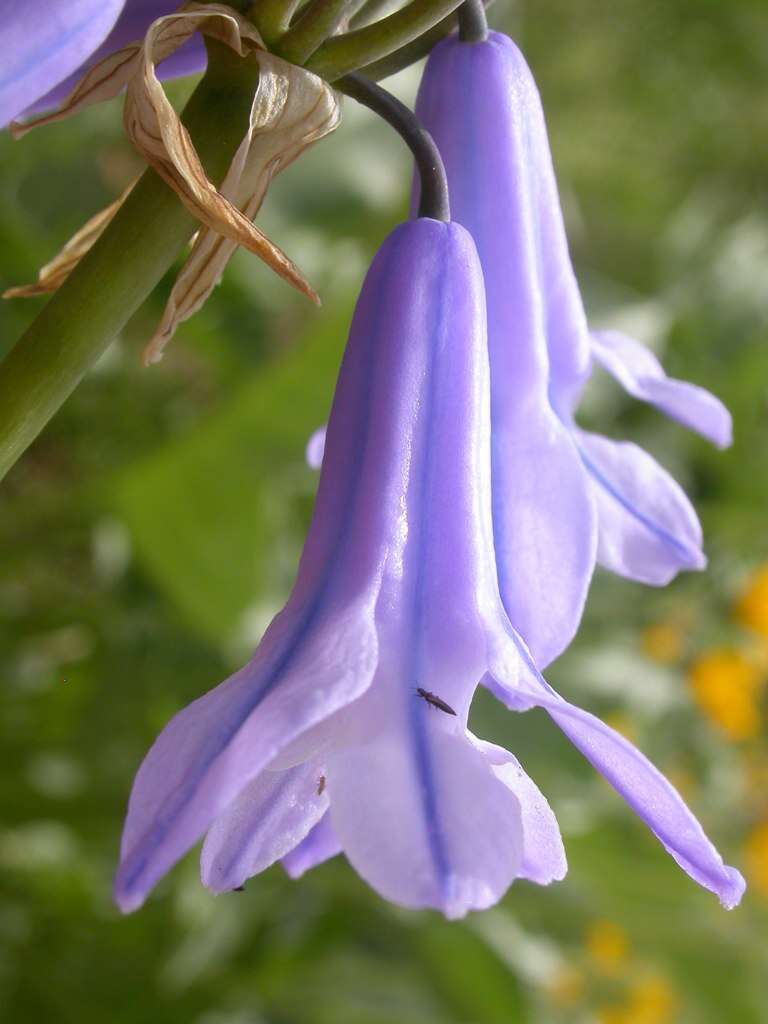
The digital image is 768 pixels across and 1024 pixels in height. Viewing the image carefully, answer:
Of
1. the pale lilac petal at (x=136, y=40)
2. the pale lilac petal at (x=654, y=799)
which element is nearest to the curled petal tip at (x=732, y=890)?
the pale lilac petal at (x=654, y=799)

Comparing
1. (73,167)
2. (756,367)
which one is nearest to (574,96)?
(756,367)

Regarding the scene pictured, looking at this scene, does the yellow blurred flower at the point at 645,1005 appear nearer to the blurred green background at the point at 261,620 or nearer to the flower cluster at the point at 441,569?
the blurred green background at the point at 261,620

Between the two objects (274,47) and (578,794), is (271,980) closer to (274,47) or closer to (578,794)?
(578,794)

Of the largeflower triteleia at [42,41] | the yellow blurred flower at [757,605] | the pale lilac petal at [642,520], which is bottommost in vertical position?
the yellow blurred flower at [757,605]

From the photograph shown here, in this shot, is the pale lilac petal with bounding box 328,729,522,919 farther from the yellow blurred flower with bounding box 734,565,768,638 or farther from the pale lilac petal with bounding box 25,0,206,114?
the yellow blurred flower with bounding box 734,565,768,638

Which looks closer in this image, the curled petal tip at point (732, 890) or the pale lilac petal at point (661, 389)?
the curled petal tip at point (732, 890)

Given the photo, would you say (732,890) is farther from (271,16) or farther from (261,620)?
(261,620)

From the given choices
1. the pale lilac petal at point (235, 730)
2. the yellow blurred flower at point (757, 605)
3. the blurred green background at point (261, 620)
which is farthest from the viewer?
the yellow blurred flower at point (757, 605)

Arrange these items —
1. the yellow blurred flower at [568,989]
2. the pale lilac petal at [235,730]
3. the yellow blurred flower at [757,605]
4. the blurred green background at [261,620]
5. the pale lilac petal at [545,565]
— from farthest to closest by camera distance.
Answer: the yellow blurred flower at [568,989], the yellow blurred flower at [757,605], the blurred green background at [261,620], the pale lilac petal at [545,565], the pale lilac petal at [235,730]
